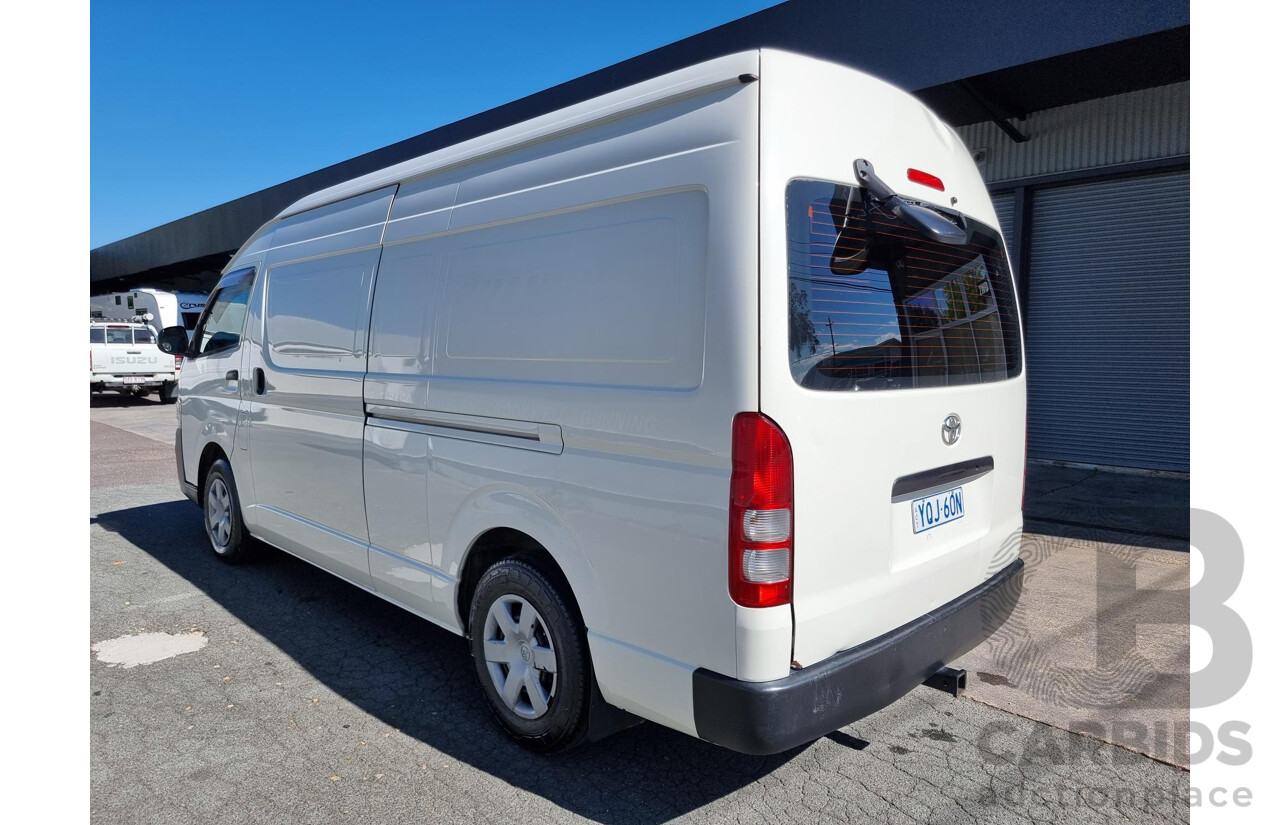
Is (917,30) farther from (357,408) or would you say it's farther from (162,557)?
(162,557)

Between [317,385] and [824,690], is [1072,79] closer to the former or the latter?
[317,385]

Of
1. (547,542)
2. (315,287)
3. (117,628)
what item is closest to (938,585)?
(547,542)

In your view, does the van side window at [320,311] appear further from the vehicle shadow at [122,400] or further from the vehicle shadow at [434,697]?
the vehicle shadow at [122,400]

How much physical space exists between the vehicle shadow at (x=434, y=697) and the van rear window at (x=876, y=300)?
158 cm

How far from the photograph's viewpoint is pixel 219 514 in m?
5.88

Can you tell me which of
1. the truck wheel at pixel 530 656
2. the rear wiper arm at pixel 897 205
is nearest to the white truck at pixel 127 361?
the truck wheel at pixel 530 656

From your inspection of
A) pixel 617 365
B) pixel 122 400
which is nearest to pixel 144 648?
pixel 617 365

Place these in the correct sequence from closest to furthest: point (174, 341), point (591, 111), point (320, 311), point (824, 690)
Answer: point (824, 690) → point (591, 111) → point (320, 311) → point (174, 341)

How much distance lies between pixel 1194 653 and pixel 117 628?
586 cm

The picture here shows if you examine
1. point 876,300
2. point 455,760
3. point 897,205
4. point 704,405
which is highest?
point 897,205

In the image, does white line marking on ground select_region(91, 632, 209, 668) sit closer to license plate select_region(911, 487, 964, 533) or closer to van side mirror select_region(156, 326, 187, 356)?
van side mirror select_region(156, 326, 187, 356)

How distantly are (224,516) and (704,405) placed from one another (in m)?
4.66

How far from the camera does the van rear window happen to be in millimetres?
2500

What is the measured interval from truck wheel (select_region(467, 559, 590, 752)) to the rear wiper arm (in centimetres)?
178
